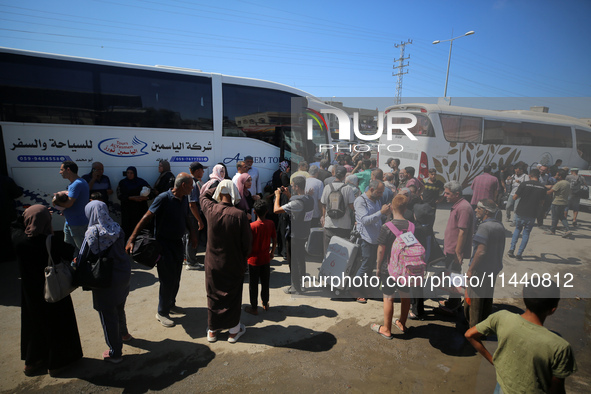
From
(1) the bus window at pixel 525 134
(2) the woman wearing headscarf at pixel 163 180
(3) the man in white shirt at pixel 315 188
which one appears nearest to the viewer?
(1) the bus window at pixel 525 134

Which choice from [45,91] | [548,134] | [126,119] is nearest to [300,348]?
[548,134]

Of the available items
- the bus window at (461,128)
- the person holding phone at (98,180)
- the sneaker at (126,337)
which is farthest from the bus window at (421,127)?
the person holding phone at (98,180)

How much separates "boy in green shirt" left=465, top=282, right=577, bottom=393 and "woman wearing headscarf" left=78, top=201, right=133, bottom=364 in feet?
10.3

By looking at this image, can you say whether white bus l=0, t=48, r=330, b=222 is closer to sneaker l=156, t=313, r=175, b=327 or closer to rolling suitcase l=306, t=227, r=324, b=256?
rolling suitcase l=306, t=227, r=324, b=256

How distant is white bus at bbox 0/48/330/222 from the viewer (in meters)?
5.21

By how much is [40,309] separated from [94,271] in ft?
1.96

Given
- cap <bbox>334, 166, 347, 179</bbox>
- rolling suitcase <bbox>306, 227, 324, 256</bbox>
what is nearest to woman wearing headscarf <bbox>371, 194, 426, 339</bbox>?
cap <bbox>334, 166, 347, 179</bbox>

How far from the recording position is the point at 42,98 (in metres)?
5.27

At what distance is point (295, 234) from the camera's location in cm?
445

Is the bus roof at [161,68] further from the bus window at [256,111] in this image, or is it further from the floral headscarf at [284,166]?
the floral headscarf at [284,166]

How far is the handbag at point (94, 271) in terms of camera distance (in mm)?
2682

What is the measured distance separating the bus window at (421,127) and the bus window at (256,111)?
13.1 ft

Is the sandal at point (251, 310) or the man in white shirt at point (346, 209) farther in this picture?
the man in white shirt at point (346, 209)

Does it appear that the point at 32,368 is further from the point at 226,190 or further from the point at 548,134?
the point at 548,134
